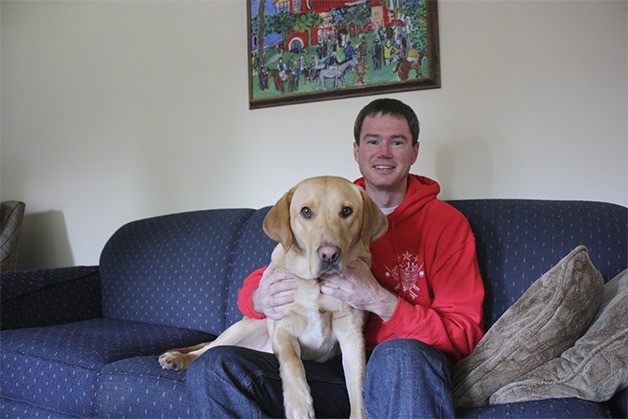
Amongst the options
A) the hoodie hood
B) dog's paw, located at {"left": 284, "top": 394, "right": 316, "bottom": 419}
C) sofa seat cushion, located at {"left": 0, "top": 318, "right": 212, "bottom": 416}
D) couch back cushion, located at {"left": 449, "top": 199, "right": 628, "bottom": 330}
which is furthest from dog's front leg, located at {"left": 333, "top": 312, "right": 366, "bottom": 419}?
sofa seat cushion, located at {"left": 0, "top": 318, "right": 212, "bottom": 416}

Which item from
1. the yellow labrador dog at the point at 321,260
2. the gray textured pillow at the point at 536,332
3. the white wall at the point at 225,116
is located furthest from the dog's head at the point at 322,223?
the white wall at the point at 225,116

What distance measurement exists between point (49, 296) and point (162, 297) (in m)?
0.53

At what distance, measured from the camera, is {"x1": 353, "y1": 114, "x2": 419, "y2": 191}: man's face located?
2.02 metres

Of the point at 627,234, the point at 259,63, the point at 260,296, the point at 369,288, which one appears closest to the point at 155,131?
the point at 259,63

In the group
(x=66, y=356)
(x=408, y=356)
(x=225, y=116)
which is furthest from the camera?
(x=225, y=116)

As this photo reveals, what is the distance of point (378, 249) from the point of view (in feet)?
6.30

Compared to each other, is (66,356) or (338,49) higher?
(338,49)

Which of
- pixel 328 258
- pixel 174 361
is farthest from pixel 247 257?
pixel 328 258

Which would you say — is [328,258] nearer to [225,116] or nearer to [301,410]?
[301,410]

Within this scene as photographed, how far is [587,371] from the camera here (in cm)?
140

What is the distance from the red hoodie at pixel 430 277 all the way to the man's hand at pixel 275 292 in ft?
0.75

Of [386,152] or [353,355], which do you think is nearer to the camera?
[353,355]

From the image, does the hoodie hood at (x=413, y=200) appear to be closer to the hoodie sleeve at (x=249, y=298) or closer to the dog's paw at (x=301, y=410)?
the hoodie sleeve at (x=249, y=298)

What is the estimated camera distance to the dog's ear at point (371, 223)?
5.48 feet
